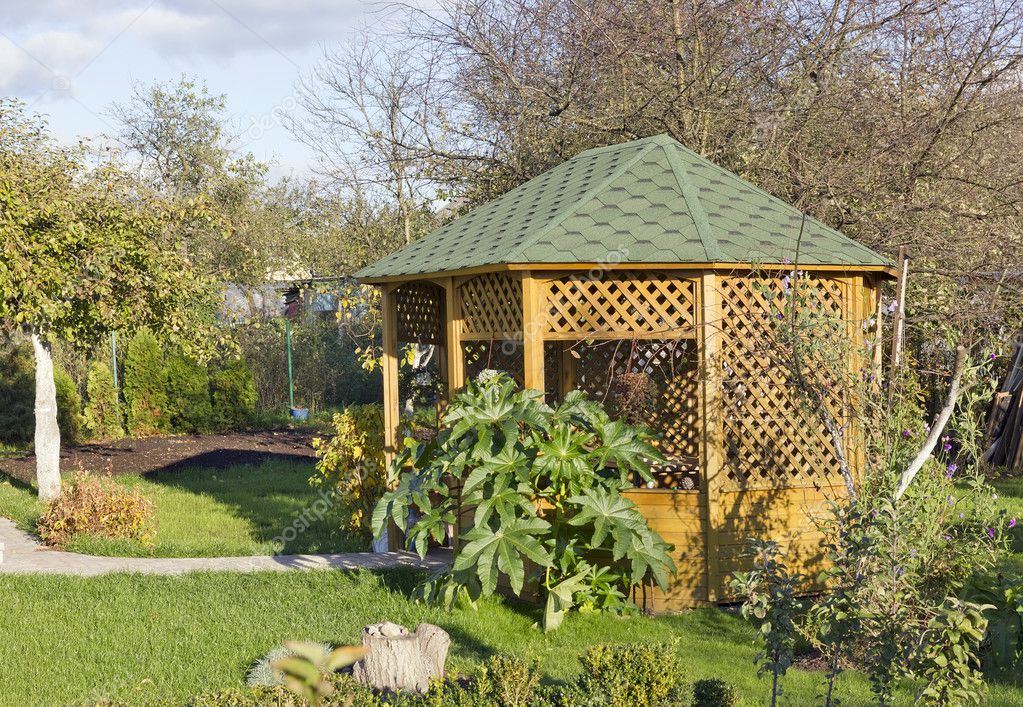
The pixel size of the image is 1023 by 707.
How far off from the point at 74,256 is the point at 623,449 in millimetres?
6626

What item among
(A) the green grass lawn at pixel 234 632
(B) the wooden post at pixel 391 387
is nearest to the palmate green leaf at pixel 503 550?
(A) the green grass lawn at pixel 234 632

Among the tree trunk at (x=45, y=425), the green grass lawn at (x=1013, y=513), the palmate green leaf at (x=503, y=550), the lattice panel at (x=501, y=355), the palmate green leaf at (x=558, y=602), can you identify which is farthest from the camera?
the tree trunk at (x=45, y=425)

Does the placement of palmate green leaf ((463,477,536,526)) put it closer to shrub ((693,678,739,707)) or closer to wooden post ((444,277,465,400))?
wooden post ((444,277,465,400))

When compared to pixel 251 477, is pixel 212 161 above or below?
above

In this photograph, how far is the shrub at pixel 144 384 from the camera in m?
16.7

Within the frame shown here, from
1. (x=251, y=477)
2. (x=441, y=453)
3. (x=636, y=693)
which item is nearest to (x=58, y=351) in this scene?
(x=251, y=477)

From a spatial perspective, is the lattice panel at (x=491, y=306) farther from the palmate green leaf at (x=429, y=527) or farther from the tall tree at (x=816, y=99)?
the tall tree at (x=816, y=99)

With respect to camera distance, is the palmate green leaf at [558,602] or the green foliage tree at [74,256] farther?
the green foliage tree at [74,256]

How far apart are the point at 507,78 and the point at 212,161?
14.4m

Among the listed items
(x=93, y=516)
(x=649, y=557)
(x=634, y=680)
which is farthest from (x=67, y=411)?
(x=634, y=680)

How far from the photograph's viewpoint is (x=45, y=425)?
447 inches

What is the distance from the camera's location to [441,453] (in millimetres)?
6848

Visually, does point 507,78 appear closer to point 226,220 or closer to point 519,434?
point 226,220

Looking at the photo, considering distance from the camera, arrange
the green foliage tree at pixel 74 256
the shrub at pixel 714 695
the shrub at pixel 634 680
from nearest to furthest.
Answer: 1. the shrub at pixel 634 680
2. the shrub at pixel 714 695
3. the green foliage tree at pixel 74 256
